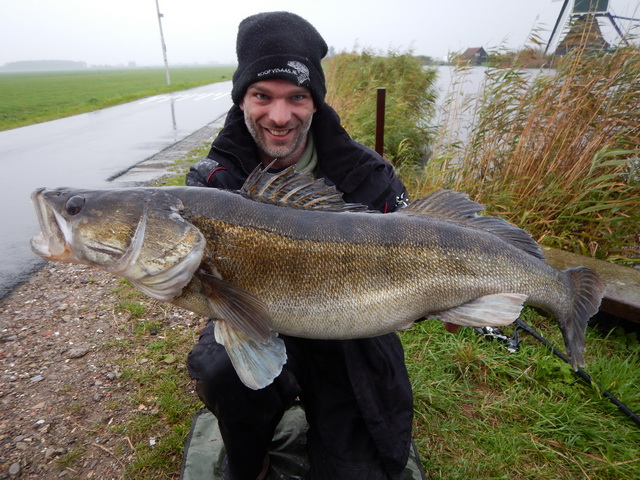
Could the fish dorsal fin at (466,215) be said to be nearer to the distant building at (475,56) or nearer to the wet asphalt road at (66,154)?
the wet asphalt road at (66,154)

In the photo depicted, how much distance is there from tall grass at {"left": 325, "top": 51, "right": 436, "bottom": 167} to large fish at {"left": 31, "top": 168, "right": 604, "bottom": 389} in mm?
5659

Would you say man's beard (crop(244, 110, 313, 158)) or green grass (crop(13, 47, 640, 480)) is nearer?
green grass (crop(13, 47, 640, 480))

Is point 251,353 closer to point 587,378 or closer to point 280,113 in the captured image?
point 280,113

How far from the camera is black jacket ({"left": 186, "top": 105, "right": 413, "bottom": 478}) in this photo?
2.26 metres

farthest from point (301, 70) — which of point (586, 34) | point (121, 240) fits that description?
point (586, 34)

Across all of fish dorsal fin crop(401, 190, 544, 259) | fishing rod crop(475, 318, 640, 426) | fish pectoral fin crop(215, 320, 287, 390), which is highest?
fish dorsal fin crop(401, 190, 544, 259)

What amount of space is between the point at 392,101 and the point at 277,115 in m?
7.54

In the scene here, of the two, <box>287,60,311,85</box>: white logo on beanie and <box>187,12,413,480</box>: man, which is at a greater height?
<box>287,60,311,85</box>: white logo on beanie

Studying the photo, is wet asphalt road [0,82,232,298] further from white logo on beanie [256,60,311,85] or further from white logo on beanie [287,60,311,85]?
white logo on beanie [287,60,311,85]

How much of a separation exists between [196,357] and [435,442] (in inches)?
66.5

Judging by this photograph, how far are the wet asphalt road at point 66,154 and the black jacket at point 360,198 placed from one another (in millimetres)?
3159

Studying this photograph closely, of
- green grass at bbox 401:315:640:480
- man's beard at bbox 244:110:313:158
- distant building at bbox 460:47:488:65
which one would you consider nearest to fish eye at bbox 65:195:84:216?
man's beard at bbox 244:110:313:158

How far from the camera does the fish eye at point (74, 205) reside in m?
1.83

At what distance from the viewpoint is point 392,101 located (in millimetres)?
9570
